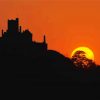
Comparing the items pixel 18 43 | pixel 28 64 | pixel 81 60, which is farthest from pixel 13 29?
pixel 81 60

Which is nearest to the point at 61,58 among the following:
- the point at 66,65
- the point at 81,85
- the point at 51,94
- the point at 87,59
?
the point at 66,65

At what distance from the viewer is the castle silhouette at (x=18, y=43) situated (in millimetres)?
127125

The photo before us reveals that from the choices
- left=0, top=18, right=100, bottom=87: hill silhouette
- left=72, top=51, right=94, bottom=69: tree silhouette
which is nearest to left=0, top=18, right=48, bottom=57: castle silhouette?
left=0, top=18, right=100, bottom=87: hill silhouette

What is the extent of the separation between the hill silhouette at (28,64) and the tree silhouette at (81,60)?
23081 millimetres

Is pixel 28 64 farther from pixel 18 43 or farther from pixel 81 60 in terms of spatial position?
pixel 81 60

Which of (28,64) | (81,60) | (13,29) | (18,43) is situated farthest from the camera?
(81,60)

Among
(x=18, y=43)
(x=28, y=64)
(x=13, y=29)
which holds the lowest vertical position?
(x=28, y=64)

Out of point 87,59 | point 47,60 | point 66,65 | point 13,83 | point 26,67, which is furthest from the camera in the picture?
point 87,59

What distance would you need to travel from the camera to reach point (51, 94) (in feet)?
379

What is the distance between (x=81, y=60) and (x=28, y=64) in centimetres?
5774

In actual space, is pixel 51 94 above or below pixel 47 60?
below

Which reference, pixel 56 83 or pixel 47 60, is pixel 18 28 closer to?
pixel 47 60

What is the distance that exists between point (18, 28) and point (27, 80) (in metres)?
24.2

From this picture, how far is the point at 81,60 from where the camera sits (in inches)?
7052
